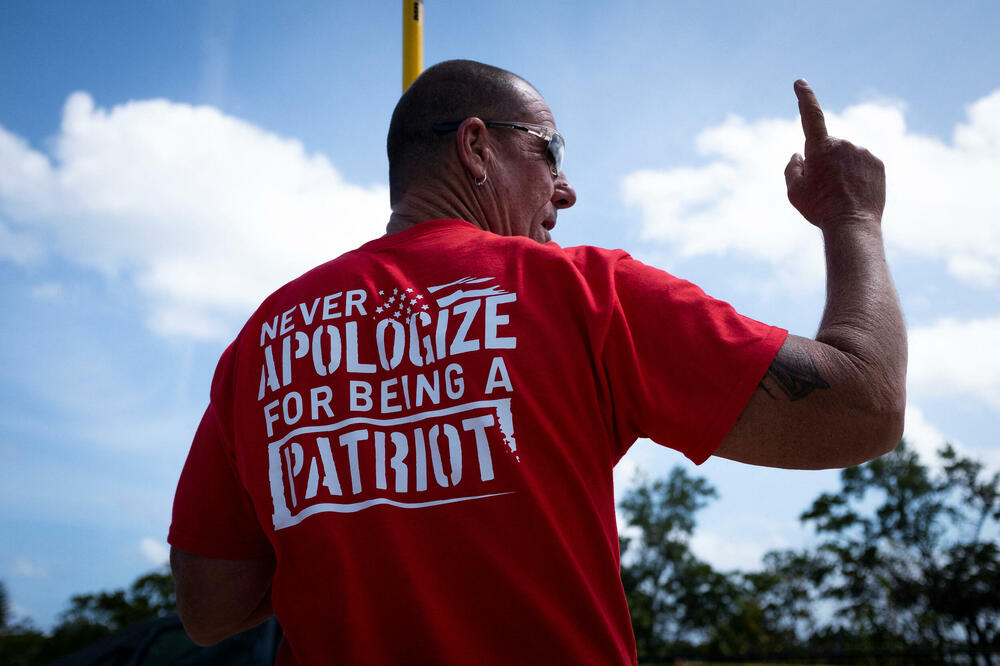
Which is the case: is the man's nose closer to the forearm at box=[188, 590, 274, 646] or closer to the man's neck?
the man's neck

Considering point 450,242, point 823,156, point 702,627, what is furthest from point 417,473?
point 702,627

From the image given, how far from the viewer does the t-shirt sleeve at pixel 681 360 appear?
1368 mm

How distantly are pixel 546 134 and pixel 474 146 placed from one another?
209mm

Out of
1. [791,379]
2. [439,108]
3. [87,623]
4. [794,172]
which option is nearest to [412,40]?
[439,108]

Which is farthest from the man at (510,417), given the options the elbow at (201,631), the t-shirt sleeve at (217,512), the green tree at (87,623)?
the green tree at (87,623)

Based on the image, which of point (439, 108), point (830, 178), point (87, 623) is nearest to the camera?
point (830, 178)

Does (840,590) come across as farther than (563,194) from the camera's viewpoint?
Yes

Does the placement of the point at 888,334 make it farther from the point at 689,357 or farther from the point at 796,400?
the point at 689,357

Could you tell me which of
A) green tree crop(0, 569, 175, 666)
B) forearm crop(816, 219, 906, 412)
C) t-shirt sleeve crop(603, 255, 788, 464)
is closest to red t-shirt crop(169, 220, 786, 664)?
t-shirt sleeve crop(603, 255, 788, 464)

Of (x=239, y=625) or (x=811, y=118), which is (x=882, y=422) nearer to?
(x=811, y=118)

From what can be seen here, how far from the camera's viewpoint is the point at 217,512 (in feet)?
6.21

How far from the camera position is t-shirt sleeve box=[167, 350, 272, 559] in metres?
1.89

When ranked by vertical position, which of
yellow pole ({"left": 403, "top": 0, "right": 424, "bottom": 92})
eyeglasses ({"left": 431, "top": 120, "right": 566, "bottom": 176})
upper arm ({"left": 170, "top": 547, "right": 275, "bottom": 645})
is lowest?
upper arm ({"left": 170, "top": 547, "right": 275, "bottom": 645})

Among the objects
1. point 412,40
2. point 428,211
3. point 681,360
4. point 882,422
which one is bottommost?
point 882,422
